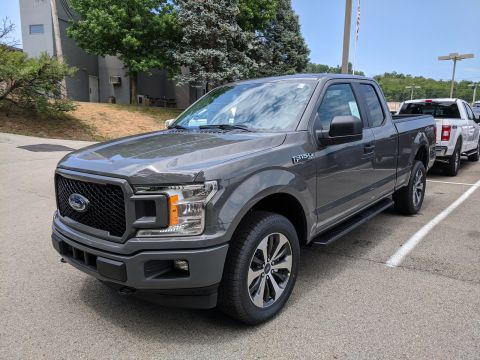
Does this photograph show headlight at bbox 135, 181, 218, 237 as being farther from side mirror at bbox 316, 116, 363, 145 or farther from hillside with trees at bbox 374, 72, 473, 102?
hillside with trees at bbox 374, 72, 473, 102

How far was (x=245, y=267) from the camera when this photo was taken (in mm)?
2734

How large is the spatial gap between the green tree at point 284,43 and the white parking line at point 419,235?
18104mm

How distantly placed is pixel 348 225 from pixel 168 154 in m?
2.15

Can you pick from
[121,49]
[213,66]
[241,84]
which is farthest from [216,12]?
[241,84]

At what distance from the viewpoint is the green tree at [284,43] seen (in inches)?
941

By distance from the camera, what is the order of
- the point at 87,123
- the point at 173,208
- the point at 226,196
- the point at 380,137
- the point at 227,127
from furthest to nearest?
1. the point at 87,123
2. the point at 380,137
3. the point at 227,127
4. the point at 226,196
5. the point at 173,208

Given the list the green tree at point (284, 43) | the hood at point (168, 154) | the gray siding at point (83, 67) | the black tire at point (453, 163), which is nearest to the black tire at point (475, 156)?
the black tire at point (453, 163)

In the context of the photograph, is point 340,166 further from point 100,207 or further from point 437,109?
point 437,109

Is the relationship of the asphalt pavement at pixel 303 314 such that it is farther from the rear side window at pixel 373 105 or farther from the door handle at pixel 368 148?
the rear side window at pixel 373 105

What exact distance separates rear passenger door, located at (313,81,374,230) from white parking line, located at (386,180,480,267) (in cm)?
65

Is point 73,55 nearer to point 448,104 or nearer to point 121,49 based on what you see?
point 121,49

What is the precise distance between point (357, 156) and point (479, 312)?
1.68 metres

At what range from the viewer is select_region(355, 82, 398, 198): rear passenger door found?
452 cm

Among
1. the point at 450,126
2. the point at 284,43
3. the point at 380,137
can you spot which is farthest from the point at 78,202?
the point at 284,43
